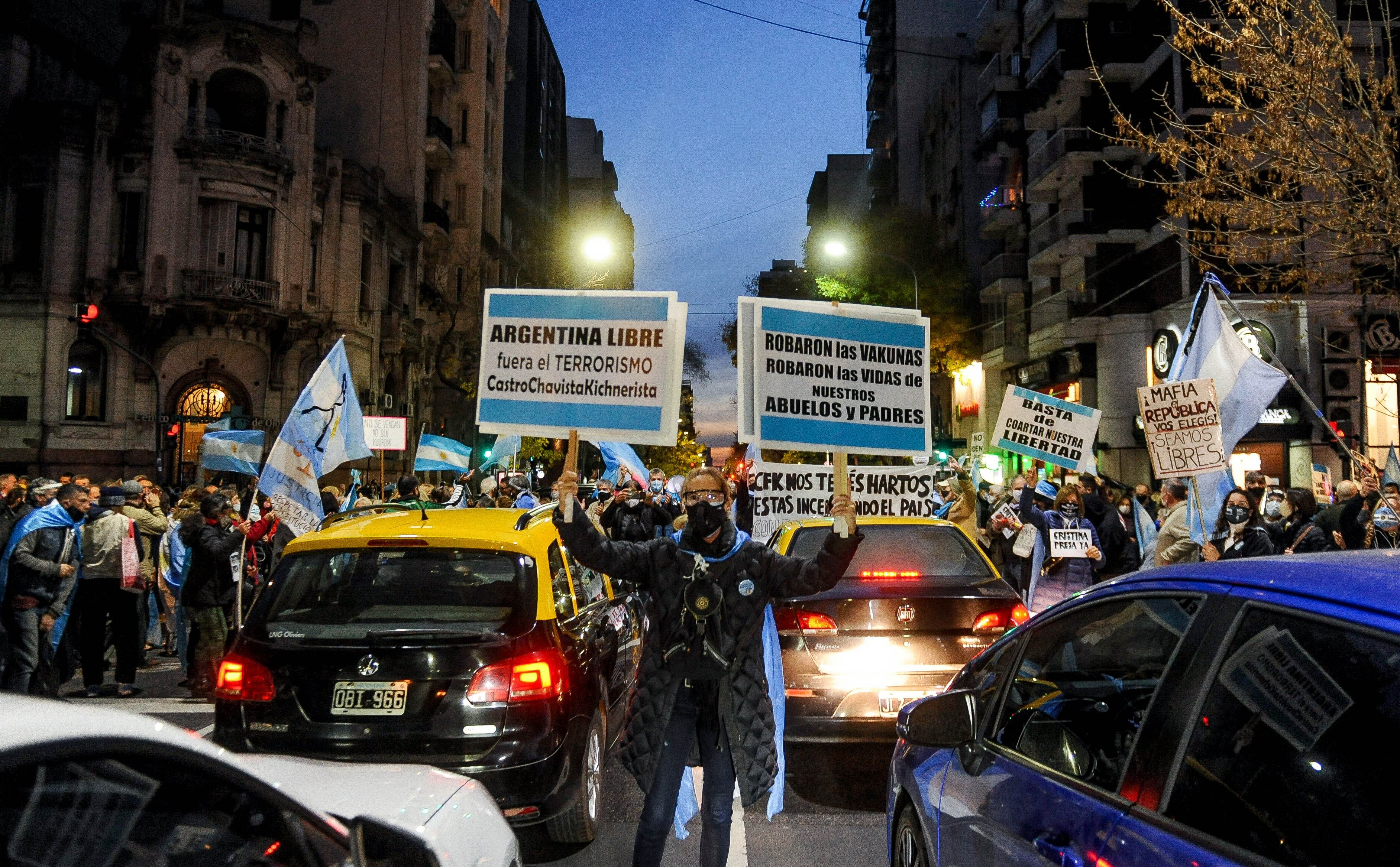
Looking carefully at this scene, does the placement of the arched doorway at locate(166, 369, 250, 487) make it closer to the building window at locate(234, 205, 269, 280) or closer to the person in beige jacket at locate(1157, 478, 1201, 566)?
the building window at locate(234, 205, 269, 280)

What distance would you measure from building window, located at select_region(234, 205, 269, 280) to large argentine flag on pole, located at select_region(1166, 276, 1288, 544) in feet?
90.4

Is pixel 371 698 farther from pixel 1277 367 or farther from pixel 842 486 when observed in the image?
pixel 1277 367

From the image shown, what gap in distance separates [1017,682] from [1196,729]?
48.3 inches

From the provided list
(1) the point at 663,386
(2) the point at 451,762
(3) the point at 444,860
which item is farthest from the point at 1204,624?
(1) the point at 663,386

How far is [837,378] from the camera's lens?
19.6 feet

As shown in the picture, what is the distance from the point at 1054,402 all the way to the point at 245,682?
27.5 ft

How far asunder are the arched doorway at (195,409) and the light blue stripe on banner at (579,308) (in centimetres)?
2654

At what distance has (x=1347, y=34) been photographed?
9.62m

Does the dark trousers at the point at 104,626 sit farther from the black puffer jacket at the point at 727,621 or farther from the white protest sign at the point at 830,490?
the black puffer jacket at the point at 727,621

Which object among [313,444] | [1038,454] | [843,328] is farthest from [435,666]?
[1038,454]

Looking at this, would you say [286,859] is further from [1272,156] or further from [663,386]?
[1272,156]

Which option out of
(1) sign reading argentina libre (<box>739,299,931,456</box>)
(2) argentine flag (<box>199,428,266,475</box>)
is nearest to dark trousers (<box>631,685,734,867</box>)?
(1) sign reading argentina libre (<box>739,299,931,456</box>)

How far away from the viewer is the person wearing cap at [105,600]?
8.81 meters

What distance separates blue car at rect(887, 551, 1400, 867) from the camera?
5.56 feet
